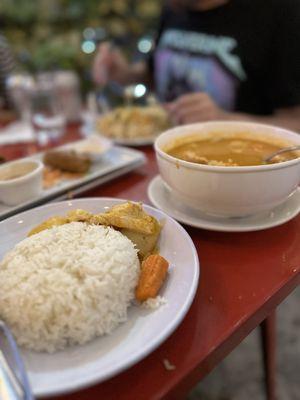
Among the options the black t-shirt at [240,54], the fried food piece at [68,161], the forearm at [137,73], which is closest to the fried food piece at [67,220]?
the fried food piece at [68,161]

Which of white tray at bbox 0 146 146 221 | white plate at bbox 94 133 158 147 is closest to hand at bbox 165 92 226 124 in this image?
white plate at bbox 94 133 158 147

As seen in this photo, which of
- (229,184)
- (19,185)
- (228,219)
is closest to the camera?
(229,184)

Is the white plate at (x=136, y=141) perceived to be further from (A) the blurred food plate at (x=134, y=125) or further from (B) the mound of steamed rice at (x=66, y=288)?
(B) the mound of steamed rice at (x=66, y=288)

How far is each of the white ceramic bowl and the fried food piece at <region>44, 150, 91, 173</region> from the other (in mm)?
361

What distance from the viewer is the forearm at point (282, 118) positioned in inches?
58.6

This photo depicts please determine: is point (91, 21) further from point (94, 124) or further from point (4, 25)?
point (94, 124)

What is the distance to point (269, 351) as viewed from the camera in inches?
48.3

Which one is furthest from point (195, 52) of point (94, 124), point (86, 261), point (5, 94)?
point (86, 261)

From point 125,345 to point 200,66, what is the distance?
5.23 ft

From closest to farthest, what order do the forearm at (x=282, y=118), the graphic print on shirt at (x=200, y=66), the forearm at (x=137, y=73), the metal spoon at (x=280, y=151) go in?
the metal spoon at (x=280, y=151) → the forearm at (x=282, y=118) → the graphic print on shirt at (x=200, y=66) → the forearm at (x=137, y=73)

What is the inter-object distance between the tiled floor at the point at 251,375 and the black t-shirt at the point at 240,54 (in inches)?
41.1

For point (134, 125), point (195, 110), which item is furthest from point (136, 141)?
point (195, 110)

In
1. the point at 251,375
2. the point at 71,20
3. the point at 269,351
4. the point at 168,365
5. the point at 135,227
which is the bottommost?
the point at 251,375

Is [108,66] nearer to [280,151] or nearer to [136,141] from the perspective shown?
[136,141]
